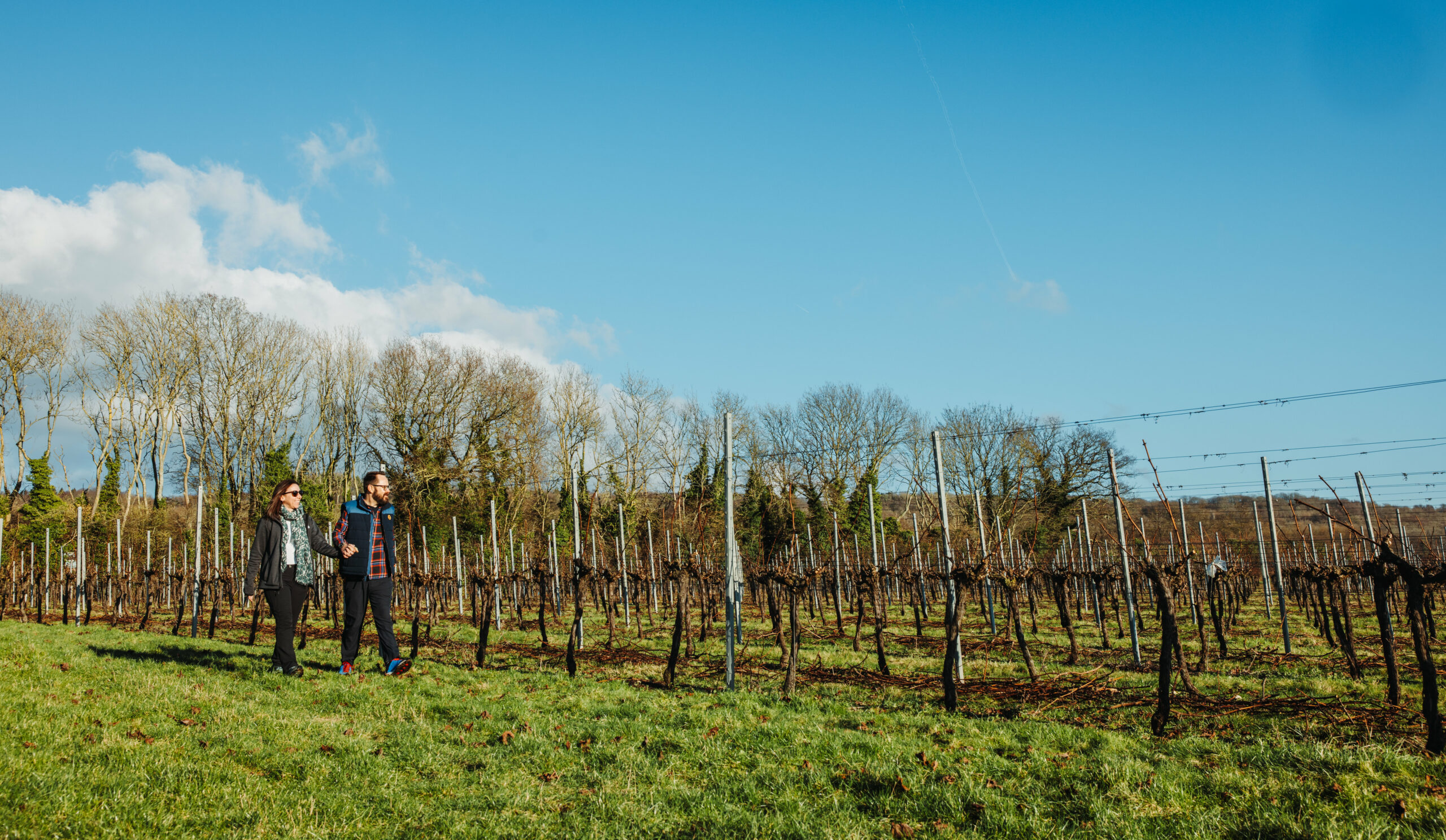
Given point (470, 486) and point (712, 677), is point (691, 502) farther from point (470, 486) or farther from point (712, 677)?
point (712, 677)

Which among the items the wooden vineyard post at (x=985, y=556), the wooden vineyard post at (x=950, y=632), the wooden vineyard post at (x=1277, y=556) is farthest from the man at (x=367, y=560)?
the wooden vineyard post at (x=1277, y=556)

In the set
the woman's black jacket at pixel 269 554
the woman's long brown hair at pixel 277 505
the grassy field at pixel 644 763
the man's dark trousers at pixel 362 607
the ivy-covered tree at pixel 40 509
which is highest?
the ivy-covered tree at pixel 40 509

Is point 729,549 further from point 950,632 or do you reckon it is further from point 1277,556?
point 1277,556

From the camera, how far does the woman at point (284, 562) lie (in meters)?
6.68

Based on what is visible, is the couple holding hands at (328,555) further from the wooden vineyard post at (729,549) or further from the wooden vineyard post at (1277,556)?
the wooden vineyard post at (1277,556)

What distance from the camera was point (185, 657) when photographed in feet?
26.4

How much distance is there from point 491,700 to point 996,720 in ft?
13.9

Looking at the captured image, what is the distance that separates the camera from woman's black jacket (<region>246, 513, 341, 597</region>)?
664 cm

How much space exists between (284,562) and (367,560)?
0.74 metres

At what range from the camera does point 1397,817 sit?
11.1ft

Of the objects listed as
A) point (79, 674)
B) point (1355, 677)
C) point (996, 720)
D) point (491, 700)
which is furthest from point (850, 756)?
point (79, 674)

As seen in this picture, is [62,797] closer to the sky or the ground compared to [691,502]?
closer to the ground

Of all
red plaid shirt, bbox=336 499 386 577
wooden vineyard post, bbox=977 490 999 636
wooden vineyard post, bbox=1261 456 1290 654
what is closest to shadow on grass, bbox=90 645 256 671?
red plaid shirt, bbox=336 499 386 577

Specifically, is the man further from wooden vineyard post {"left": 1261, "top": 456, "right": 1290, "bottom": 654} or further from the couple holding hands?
wooden vineyard post {"left": 1261, "top": 456, "right": 1290, "bottom": 654}
